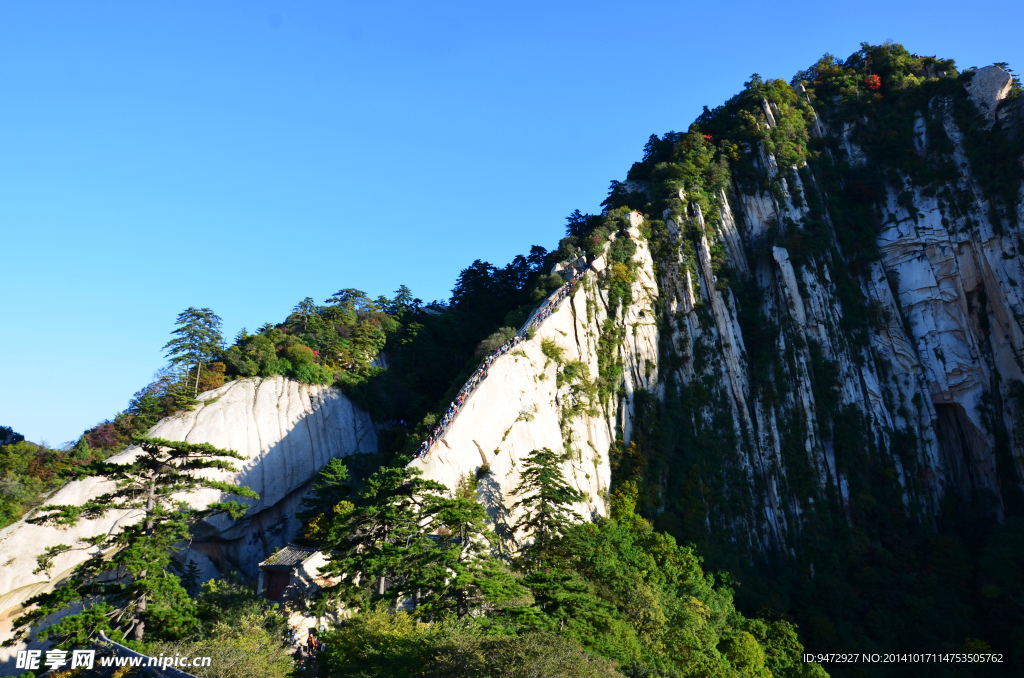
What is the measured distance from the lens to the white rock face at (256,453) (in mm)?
30328

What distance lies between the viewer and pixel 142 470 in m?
21.3

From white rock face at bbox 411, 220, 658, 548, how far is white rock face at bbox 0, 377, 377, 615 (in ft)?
35.4

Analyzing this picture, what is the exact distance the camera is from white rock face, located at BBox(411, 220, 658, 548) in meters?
30.4

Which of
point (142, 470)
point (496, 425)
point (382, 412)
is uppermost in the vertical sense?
point (382, 412)

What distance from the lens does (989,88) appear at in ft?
164

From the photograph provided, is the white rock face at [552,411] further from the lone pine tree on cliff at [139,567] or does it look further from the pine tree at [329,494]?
the lone pine tree on cliff at [139,567]

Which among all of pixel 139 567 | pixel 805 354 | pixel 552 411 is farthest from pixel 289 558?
pixel 805 354

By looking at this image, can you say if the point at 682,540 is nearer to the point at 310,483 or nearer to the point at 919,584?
the point at 919,584

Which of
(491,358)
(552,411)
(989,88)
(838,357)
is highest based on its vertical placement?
(989,88)

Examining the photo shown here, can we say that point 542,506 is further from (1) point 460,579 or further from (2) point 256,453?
(2) point 256,453

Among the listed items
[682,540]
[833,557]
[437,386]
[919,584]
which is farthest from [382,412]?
[919,584]

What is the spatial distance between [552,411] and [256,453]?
17.2 m

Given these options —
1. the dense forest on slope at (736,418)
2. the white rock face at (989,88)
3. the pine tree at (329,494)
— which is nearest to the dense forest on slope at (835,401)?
the dense forest on slope at (736,418)

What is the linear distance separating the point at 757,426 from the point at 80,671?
38.7 m
